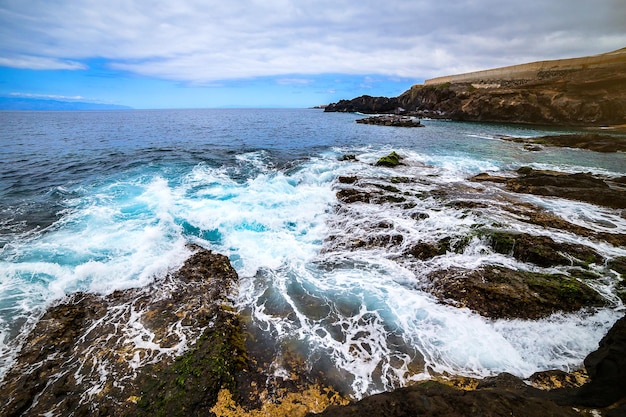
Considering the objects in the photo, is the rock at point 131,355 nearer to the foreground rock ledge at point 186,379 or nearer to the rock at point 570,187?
the foreground rock ledge at point 186,379

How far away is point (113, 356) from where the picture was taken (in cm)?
584

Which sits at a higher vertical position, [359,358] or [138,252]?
[138,252]

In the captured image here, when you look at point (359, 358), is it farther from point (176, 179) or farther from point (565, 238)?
point (176, 179)

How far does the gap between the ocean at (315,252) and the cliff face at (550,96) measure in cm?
4046

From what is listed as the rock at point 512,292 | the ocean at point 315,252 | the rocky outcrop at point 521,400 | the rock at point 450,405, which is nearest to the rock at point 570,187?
the ocean at point 315,252

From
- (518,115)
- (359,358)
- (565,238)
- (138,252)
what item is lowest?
(359,358)

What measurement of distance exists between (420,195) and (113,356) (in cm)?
1374

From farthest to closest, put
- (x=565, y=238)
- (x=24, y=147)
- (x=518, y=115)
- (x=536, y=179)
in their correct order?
(x=518, y=115) → (x=24, y=147) → (x=536, y=179) → (x=565, y=238)

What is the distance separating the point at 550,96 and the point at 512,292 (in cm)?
6603

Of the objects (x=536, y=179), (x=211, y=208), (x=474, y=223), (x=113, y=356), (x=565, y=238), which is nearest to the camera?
(x=113, y=356)

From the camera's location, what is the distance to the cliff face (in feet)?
159

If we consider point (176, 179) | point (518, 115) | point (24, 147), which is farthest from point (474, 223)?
point (518, 115)

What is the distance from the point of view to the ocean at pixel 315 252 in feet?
20.4

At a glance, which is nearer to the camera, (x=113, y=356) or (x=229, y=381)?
(x=229, y=381)
